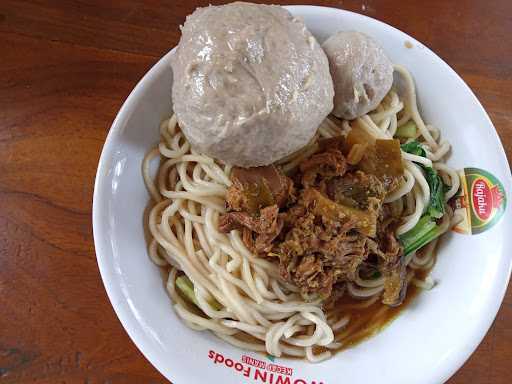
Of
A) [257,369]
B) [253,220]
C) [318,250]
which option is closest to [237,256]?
[253,220]

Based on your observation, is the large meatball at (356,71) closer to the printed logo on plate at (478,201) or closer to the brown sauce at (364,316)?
the printed logo on plate at (478,201)

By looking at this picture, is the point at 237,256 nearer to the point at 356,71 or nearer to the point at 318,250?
the point at 318,250

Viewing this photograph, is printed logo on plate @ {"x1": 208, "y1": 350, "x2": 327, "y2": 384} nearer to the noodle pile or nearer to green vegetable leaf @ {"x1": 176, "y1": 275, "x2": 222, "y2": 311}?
the noodle pile

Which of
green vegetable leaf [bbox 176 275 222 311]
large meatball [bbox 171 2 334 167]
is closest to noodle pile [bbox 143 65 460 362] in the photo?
green vegetable leaf [bbox 176 275 222 311]

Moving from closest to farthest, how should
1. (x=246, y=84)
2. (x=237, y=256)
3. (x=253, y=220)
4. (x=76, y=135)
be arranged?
(x=246, y=84), (x=253, y=220), (x=237, y=256), (x=76, y=135)

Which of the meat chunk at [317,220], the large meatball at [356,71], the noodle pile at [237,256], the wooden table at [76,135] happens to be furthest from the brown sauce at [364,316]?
the large meatball at [356,71]
